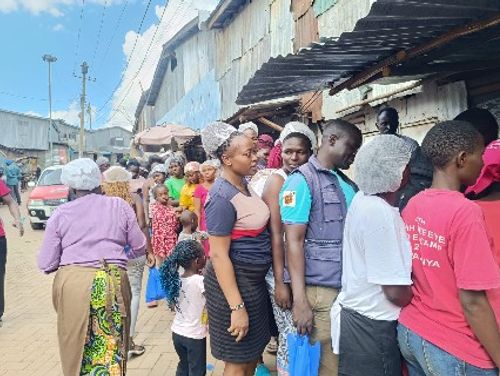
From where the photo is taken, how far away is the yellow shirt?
→ 235 inches

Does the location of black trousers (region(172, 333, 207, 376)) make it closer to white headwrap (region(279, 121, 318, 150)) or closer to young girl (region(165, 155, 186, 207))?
white headwrap (region(279, 121, 318, 150))

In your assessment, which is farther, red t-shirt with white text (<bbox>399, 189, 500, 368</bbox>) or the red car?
the red car

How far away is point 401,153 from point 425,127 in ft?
12.9

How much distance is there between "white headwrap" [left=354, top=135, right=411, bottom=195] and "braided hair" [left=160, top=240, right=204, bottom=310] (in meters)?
1.73

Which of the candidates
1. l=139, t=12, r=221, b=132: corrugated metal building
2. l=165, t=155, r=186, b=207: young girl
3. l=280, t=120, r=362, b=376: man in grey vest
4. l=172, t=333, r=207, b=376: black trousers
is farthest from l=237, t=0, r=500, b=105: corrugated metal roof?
l=139, t=12, r=221, b=132: corrugated metal building

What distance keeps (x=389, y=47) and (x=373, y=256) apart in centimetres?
174

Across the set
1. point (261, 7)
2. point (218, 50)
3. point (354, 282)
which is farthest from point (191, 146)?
point (354, 282)

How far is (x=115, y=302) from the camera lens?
3180 mm

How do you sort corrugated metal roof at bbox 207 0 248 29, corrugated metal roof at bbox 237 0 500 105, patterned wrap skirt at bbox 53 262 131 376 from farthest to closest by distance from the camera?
corrugated metal roof at bbox 207 0 248 29 < patterned wrap skirt at bbox 53 262 131 376 < corrugated metal roof at bbox 237 0 500 105

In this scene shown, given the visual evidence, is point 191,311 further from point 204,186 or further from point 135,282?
point 204,186

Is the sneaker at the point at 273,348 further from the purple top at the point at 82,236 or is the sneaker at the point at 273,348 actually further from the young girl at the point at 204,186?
the purple top at the point at 82,236

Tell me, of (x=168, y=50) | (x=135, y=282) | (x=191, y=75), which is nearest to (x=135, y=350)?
(x=135, y=282)

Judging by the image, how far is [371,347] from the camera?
6.98ft

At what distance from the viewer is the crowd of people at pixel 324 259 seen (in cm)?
178
